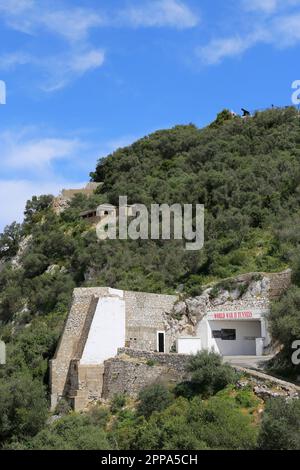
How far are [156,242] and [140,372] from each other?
18.1 meters

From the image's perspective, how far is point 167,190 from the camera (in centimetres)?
4719

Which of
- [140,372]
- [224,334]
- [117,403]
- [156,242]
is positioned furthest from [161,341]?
[156,242]

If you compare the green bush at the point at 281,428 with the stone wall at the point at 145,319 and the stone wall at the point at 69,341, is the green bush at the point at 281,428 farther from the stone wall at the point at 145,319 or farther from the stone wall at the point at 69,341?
the stone wall at the point at 145,319

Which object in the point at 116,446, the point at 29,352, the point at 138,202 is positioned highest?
the point at 138,202

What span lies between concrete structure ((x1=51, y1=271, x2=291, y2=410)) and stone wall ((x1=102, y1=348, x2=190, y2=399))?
34 millimetres

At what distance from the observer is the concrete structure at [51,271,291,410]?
74.2 ft

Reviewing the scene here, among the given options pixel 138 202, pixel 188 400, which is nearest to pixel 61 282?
pixel 138 202

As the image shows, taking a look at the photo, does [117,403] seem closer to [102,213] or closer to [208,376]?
[208,376]

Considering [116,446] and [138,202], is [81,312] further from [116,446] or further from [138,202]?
[138,202]

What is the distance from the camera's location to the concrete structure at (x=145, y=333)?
22.6 metres

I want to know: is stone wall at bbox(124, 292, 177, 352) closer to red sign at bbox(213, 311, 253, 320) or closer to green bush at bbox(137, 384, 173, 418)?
red sign at bbox(213, 311, 253, 320)

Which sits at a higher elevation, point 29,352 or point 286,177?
point 286,177

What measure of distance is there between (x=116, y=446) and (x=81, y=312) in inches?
290
